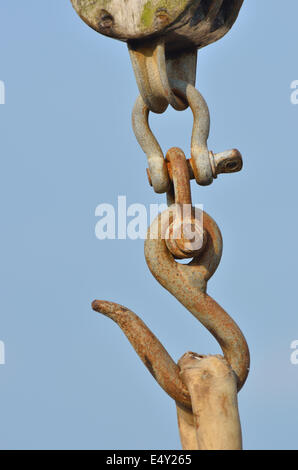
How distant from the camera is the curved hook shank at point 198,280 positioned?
4.53m

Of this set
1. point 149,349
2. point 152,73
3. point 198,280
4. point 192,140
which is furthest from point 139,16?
point 149,349

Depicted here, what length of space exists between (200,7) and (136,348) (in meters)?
1.28

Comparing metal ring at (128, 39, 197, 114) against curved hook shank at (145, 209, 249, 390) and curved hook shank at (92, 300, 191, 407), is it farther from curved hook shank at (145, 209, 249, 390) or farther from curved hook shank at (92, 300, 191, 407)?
curved hook shank at (92, 300, 191, 407)

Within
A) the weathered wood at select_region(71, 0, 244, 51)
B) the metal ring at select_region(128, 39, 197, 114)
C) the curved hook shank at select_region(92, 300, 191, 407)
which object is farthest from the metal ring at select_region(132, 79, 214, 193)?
the curved hook shank at select_region(92, 300, 191, 407)

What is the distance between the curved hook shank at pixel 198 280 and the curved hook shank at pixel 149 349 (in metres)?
0.19

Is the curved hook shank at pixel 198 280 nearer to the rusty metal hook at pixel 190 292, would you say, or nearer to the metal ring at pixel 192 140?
the rusty metal hook at pixel 190 292

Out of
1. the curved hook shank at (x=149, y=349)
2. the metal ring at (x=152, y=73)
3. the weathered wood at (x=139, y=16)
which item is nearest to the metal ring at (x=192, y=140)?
the metal ring at (x=152, y=73)

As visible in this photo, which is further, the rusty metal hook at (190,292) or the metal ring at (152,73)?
the metal ring at (152,73)

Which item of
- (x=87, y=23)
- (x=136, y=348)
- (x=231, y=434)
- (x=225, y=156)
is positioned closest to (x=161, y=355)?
(x=136, y=348)

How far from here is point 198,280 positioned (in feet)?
15.0

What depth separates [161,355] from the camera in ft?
14.6
